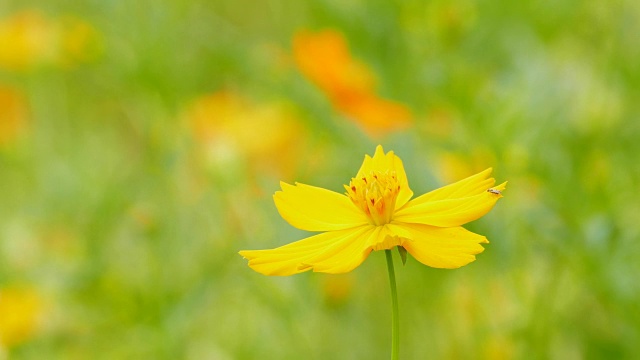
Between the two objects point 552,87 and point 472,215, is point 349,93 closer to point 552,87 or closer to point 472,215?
point 552,87

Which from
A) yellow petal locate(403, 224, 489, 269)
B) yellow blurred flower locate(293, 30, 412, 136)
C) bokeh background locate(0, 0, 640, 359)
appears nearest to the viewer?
yellow petal locate(403, 224, 489, 269)

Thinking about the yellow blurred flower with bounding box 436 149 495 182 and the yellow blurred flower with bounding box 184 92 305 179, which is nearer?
the yellow blurred flower with bounding box 436 149 495 182

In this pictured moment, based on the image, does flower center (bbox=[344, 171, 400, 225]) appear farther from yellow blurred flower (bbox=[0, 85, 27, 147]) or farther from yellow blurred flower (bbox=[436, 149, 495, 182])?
yellow blurred flower (bbox=[0, 85, 27, 147])

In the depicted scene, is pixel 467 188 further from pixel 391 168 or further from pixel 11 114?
pixel 11 114

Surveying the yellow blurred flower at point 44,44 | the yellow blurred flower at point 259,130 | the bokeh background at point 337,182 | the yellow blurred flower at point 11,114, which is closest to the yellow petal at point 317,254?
the bokeh background at point 337,182

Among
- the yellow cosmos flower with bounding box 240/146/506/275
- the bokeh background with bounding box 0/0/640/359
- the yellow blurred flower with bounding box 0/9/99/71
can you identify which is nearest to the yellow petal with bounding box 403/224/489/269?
the yellow cosmos flower with bounding box 240/146/506/275

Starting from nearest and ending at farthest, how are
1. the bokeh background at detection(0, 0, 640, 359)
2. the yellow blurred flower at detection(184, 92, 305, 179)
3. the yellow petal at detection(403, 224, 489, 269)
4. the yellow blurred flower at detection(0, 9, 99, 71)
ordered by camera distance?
the yellow petal at detection(403, 224, 489, 269) → the bokeh background at detection(0, 0, 640, 359) → the yellow blurred flower at detection(184, 92, 305, 179) → the yellow blurred flower at detection(0, 9, 99, 71)

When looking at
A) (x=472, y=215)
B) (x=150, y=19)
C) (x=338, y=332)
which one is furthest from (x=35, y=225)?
(x=472, y=215)
